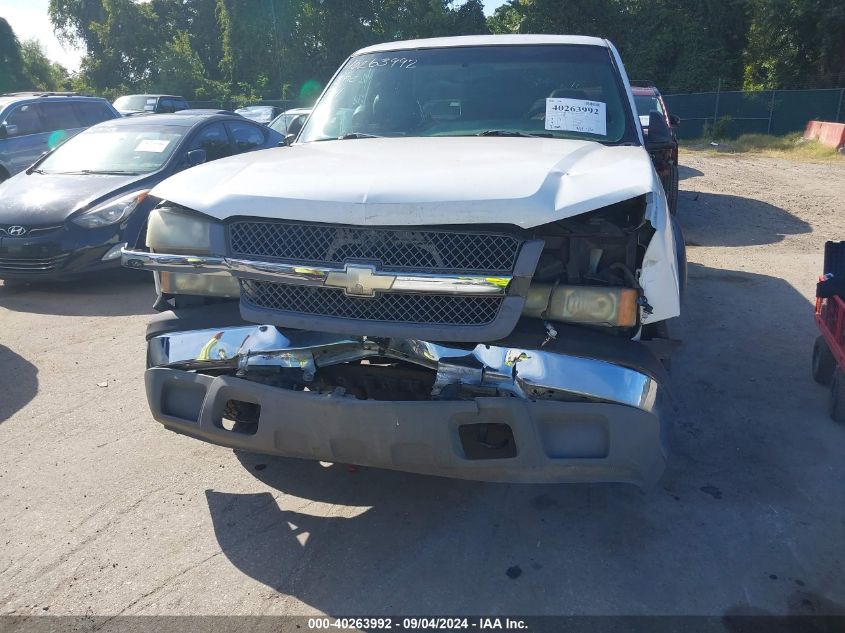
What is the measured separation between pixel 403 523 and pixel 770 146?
927 inches

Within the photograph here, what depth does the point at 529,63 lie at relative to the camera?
4281 millimetres

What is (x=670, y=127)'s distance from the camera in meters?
7.75

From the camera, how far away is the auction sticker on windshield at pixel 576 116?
3.88 metres

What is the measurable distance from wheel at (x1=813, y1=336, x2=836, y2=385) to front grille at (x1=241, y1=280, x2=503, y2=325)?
3.01m

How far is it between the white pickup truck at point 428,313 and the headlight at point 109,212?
4.41m

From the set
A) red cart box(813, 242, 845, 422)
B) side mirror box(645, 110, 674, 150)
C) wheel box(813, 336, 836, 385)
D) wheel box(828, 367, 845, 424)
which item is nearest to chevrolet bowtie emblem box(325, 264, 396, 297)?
side mirror box(645, 110, 674, 150)

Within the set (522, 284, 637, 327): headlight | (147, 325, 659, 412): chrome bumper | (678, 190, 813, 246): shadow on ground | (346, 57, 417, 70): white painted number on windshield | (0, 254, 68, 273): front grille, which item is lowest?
(678, 190, 813, 246): shadow on ground

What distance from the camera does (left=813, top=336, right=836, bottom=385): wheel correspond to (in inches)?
180

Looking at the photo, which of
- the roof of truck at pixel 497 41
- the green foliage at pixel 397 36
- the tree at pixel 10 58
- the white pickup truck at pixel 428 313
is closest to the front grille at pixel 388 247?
the white pickup truck at pixel 428 313

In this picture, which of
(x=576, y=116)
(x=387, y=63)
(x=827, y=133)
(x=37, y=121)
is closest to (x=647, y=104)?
(x=387, y=63)

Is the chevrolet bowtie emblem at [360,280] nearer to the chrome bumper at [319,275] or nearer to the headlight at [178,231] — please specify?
the chrome bumper at [319,275]

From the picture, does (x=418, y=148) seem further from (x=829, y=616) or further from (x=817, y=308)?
(x=817, y=308)

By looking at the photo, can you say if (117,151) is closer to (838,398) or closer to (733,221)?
(838,398)

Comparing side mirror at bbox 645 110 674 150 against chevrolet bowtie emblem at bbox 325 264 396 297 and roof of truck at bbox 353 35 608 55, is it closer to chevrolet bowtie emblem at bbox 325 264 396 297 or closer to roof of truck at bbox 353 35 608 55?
roof of truck at bbox 353 35 608 55
